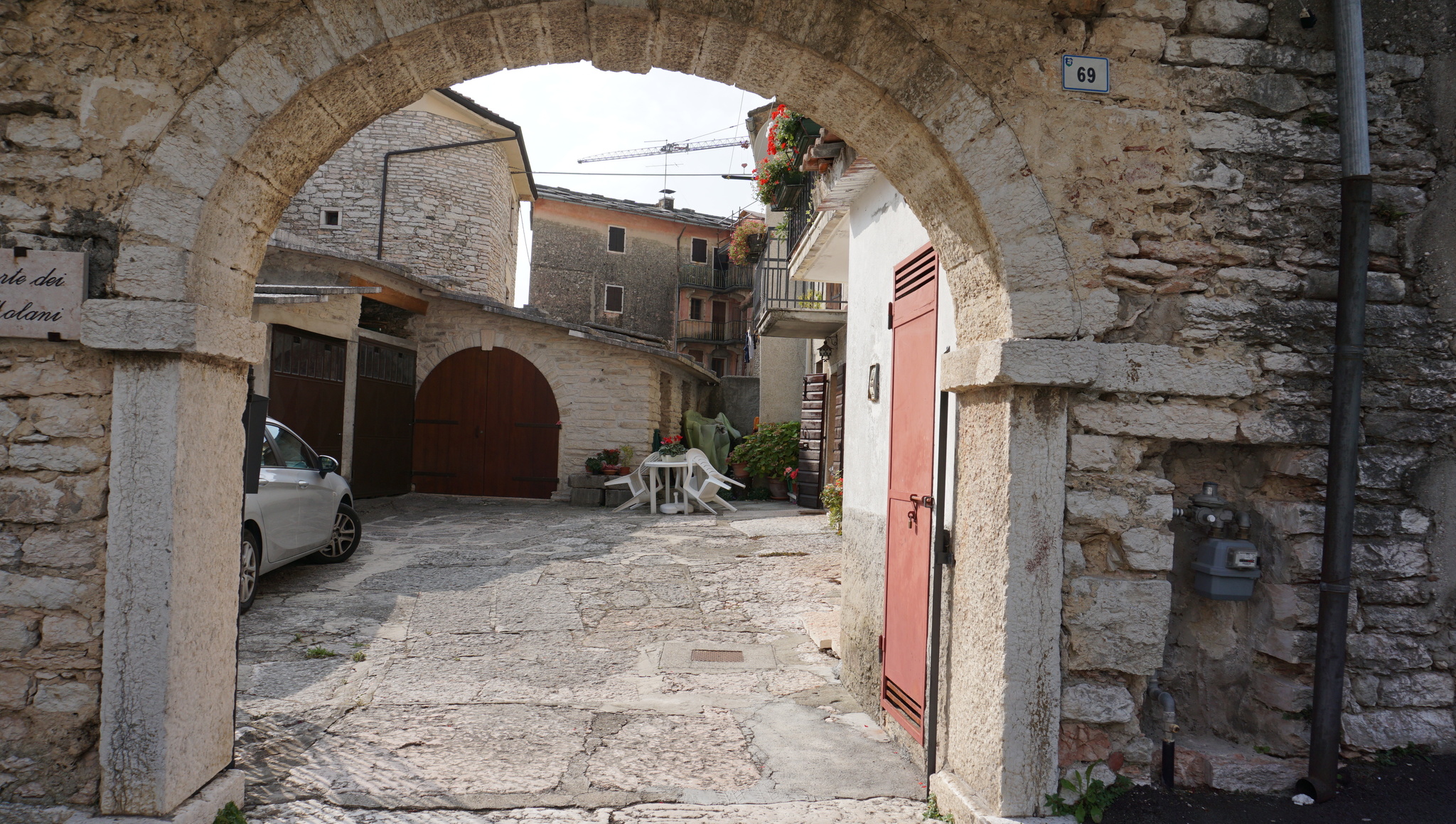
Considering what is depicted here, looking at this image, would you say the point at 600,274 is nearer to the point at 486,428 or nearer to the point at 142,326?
the point at 486,428

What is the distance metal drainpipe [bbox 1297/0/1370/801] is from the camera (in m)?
2.83

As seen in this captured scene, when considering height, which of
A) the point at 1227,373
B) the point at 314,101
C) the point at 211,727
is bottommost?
the point at 211,727

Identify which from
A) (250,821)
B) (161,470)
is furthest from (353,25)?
(250,821)

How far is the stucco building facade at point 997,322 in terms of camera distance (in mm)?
2586

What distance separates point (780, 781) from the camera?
330 cm

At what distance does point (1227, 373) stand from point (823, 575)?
4505 mm

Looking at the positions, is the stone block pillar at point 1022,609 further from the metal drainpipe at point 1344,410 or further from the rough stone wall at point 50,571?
the rough stone wall at point 50,571

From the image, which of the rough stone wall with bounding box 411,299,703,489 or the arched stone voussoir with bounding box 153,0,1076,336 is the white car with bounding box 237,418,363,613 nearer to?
the arched stone voussoir with bounding box 153,0,1076,336

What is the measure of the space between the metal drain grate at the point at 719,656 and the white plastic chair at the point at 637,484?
22.0ft

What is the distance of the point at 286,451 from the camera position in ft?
21.2

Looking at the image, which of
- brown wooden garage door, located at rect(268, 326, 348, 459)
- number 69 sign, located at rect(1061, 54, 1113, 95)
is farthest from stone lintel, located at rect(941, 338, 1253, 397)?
brown wooden garage door, located at rect(268, 326, 348, 459)

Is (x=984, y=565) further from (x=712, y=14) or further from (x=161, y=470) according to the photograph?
(x=161, y=470)

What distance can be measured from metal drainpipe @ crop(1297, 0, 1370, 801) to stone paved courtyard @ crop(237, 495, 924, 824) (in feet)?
4.60

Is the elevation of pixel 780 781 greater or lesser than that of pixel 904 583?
lesser
